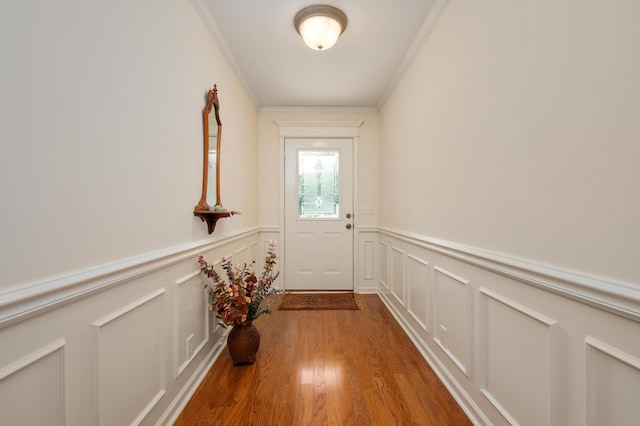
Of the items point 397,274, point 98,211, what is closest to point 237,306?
point 98,211

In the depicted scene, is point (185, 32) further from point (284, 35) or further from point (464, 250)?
point (464, 250)

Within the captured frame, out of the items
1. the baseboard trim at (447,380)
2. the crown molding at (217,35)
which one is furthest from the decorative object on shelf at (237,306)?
the crown molding at (217,35)

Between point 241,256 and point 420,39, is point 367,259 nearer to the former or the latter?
point 241,256

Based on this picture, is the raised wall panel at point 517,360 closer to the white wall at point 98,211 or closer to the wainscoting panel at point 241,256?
the white wall at point 98,211

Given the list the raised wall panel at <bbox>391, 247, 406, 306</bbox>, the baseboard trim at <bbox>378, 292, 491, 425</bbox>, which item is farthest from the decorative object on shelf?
the raised wall panel at <bbox>391, 247, 406, 306</bbox>

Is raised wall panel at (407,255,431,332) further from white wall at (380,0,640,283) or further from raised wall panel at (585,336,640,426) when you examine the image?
raised wall panel at (585,336,640,426)

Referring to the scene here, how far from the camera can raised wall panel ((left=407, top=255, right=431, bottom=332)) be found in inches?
83.0

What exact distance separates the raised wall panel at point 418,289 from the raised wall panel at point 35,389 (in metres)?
2.00

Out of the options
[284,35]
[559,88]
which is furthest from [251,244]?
[559,88]

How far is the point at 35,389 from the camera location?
78cm

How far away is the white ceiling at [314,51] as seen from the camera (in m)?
1.89

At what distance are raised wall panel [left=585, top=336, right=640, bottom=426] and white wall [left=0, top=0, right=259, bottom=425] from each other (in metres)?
1.59

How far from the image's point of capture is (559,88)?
95 centimetres

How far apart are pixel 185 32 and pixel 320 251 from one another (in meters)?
2.74
